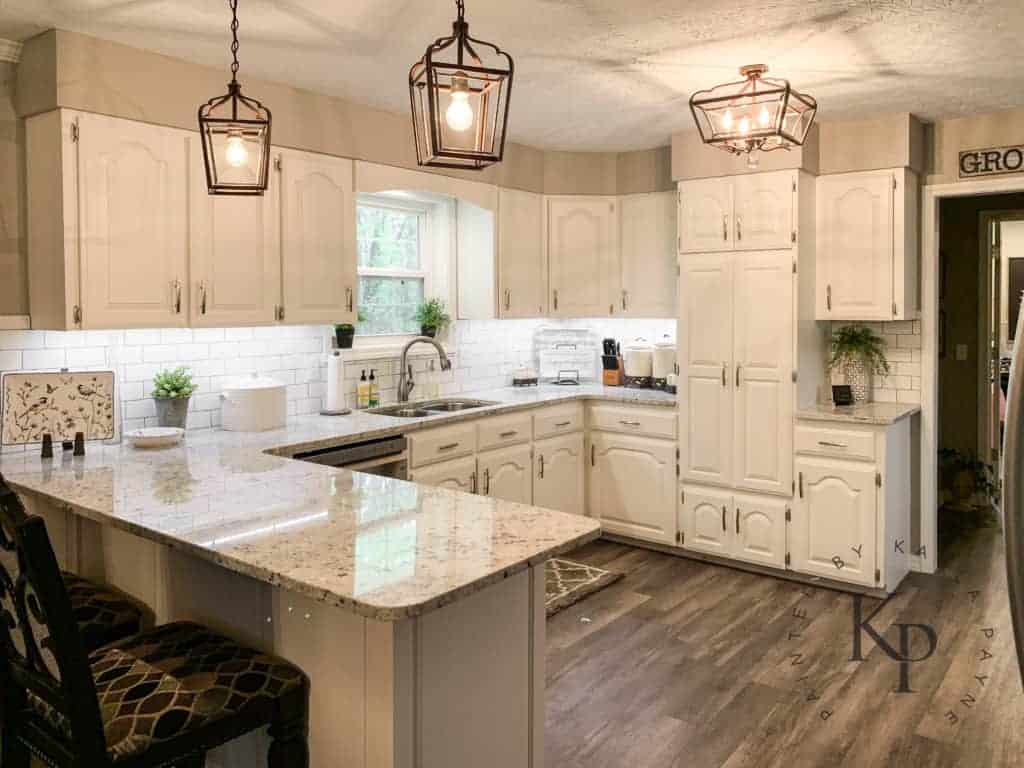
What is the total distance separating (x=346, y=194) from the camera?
13.3 ft

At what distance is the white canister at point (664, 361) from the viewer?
17.4 feet

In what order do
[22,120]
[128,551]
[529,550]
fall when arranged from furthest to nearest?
1. [22,120]
2. [128,551]
3. [529,550]

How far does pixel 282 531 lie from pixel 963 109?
3.95 metres

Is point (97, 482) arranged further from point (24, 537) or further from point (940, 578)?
point (940, 578)

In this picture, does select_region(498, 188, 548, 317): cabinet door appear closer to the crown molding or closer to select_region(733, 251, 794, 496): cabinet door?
select_region(733, 251, 794, 496): cabinet door

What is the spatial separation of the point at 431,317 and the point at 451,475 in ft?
3.76

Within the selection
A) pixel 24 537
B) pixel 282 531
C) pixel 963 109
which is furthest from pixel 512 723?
pixel 963 109

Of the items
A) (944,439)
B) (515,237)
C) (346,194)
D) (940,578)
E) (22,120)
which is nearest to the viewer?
(22,120)

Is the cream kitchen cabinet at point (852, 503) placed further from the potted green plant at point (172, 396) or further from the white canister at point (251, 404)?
the potted green plant at point (172, 396)

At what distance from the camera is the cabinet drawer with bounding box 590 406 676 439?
493 cm

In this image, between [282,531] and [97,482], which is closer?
[282,531]

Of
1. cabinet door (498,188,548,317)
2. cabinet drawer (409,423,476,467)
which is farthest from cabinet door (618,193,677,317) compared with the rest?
cabinet drawer (409,423,476,467)

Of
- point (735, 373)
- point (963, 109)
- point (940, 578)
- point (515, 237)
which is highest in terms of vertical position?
point (963, 109)

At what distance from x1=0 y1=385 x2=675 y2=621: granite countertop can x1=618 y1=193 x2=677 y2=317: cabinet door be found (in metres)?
2.87
